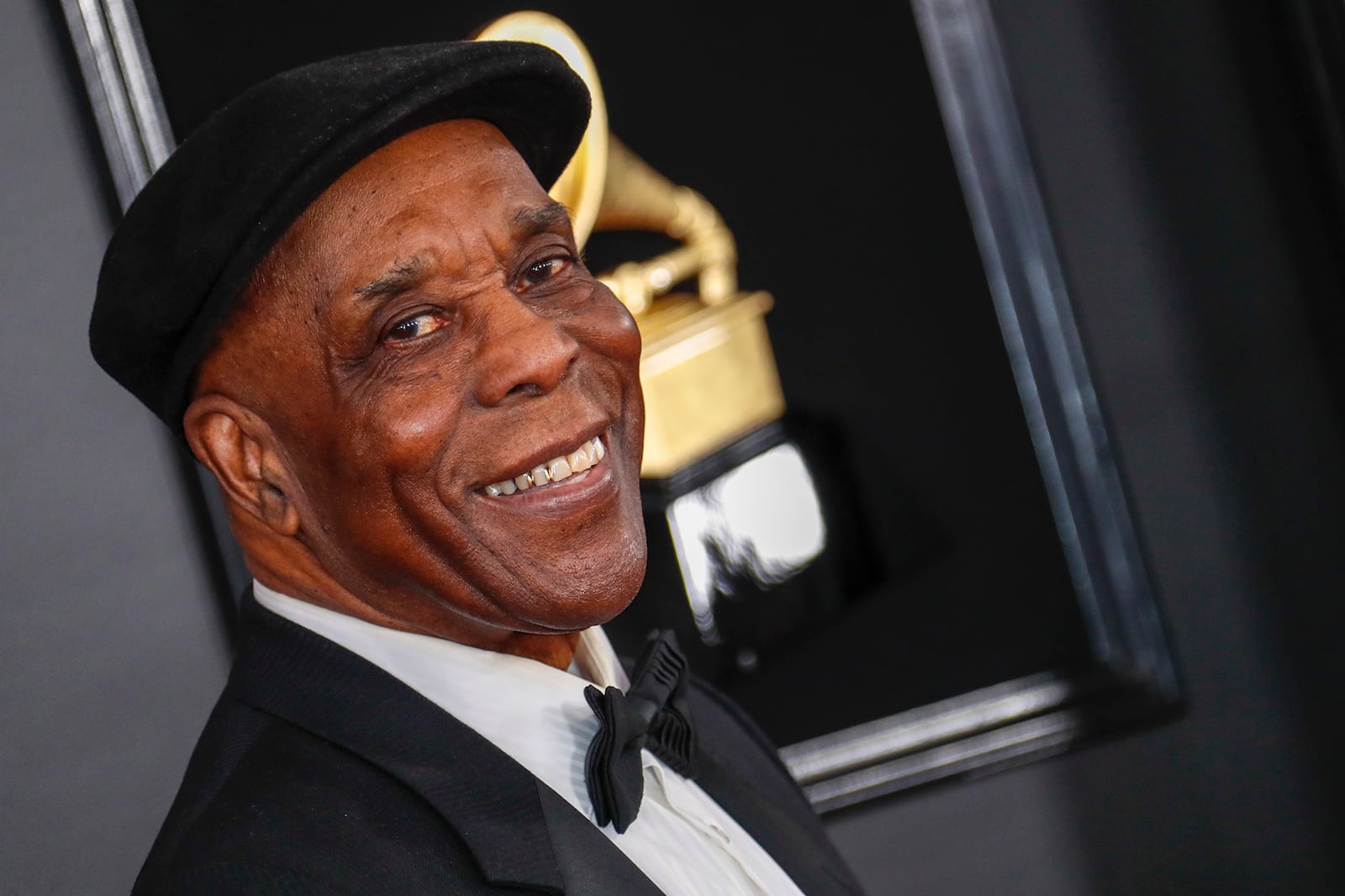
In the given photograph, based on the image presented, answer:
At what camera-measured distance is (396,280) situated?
903 millimetres

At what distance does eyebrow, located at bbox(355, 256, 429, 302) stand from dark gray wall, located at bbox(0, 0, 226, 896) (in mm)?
661

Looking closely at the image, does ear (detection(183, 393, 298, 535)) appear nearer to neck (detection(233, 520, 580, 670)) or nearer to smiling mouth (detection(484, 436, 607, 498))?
neck (detection(233, 520, 580, 670))

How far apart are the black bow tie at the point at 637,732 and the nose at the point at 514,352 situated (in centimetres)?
23

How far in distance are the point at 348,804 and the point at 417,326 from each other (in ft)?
1.10

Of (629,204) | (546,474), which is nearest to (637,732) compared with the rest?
(546,474)

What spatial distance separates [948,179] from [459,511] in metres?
1.00

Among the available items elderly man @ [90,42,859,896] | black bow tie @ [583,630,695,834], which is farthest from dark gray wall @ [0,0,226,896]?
black bow tie @ [583,630,695,834]

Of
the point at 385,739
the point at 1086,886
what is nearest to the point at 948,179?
the point at 1086,886

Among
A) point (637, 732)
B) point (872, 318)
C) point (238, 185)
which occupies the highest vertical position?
point (238, 185)

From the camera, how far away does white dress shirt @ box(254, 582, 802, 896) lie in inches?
38.3

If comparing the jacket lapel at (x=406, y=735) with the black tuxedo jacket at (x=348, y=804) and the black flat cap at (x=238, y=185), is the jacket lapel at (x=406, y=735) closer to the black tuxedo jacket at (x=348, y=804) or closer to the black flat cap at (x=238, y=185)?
the black tuxedo jacket at (x=348, y=804)

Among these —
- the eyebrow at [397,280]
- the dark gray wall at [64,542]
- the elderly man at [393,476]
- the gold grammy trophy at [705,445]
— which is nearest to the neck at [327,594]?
the elderly man at [393,476]

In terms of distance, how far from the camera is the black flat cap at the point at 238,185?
2.84 ft

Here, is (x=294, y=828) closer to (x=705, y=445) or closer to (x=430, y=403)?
(x=430, y=403)
